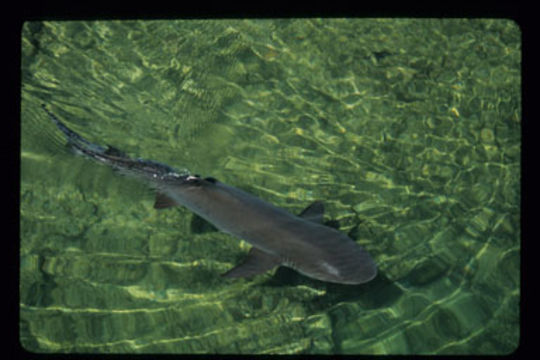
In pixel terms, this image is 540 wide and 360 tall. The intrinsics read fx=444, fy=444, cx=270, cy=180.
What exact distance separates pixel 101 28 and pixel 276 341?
13.6 ft

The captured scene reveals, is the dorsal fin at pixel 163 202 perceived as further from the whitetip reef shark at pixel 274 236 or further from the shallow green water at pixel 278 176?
the shallow green water at pixel 278 176

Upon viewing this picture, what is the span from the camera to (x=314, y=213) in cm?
396

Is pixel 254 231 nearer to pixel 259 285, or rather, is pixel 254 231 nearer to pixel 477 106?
pixel 259 285

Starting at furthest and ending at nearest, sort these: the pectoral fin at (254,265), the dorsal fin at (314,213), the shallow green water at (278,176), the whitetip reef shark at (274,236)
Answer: the dorsal fin at (314,213)
the shallow green water at (278,176)
the pectoral fin at (254,265)
the whitetip reef shark at (274,236)

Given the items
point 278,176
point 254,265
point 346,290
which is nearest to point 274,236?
point 254,265

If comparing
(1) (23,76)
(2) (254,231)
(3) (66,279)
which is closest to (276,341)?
(2) (254,231)

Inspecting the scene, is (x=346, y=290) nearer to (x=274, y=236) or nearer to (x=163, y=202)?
(x=274, y=236)

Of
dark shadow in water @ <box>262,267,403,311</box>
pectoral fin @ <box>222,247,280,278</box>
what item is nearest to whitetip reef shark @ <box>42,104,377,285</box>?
pectoral fin @ <box>222,247,280,278</box>

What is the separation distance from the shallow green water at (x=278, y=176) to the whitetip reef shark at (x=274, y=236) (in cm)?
47

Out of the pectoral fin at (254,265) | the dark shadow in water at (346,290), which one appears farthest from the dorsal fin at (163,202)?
the dark shadow in water at (346,290)

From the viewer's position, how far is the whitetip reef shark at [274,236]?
3.39 meters

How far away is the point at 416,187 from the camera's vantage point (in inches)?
180

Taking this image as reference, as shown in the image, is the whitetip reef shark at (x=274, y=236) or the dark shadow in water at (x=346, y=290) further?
the dark shadow in water at (x=346, y=290)

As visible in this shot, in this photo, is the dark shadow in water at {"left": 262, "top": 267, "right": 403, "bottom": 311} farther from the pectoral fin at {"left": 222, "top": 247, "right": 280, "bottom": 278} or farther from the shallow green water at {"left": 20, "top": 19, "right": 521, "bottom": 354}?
the pectoral fin at {"left": 222, "top": 247, "right": 280, "bottom": 278}
